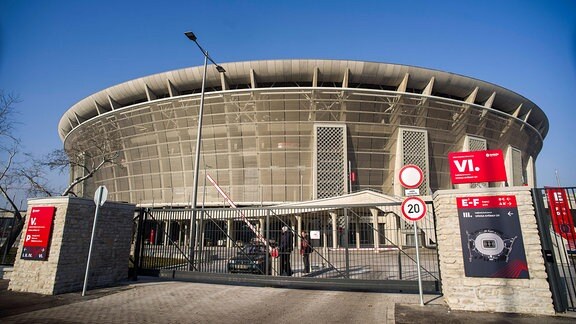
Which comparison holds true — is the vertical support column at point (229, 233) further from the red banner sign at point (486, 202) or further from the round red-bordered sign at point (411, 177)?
the red banner sign at point (486, 202)

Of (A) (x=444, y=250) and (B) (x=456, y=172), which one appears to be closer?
(A) (x=444, y=250)

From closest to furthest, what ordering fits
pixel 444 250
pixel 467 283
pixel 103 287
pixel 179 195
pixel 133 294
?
pixel 467 283 → pixel 444 250 → pixel 133 294 → pixel 103 287 → pixel 179 195

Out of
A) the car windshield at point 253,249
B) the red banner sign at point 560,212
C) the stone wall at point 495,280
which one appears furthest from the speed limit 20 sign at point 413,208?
the car windshield at point 253,249

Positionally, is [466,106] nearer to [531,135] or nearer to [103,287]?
[531,135]

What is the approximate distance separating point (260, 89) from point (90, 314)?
1100 inches

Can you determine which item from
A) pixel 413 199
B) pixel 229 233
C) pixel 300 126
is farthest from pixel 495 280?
pixel 300 126

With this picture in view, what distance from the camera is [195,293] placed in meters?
7.74

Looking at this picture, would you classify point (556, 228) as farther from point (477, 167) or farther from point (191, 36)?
point (191, 36)

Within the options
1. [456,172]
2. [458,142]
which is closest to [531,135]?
[458,142]

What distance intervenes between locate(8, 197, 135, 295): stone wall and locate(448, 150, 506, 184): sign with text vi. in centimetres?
961

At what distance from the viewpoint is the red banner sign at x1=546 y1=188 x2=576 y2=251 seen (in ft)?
21.3

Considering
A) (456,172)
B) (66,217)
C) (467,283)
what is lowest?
(467,283)

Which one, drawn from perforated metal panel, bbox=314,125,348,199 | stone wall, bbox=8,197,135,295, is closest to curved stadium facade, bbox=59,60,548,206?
perforated metal panel, bbox=314,125,348,199

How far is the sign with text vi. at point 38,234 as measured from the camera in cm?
786
